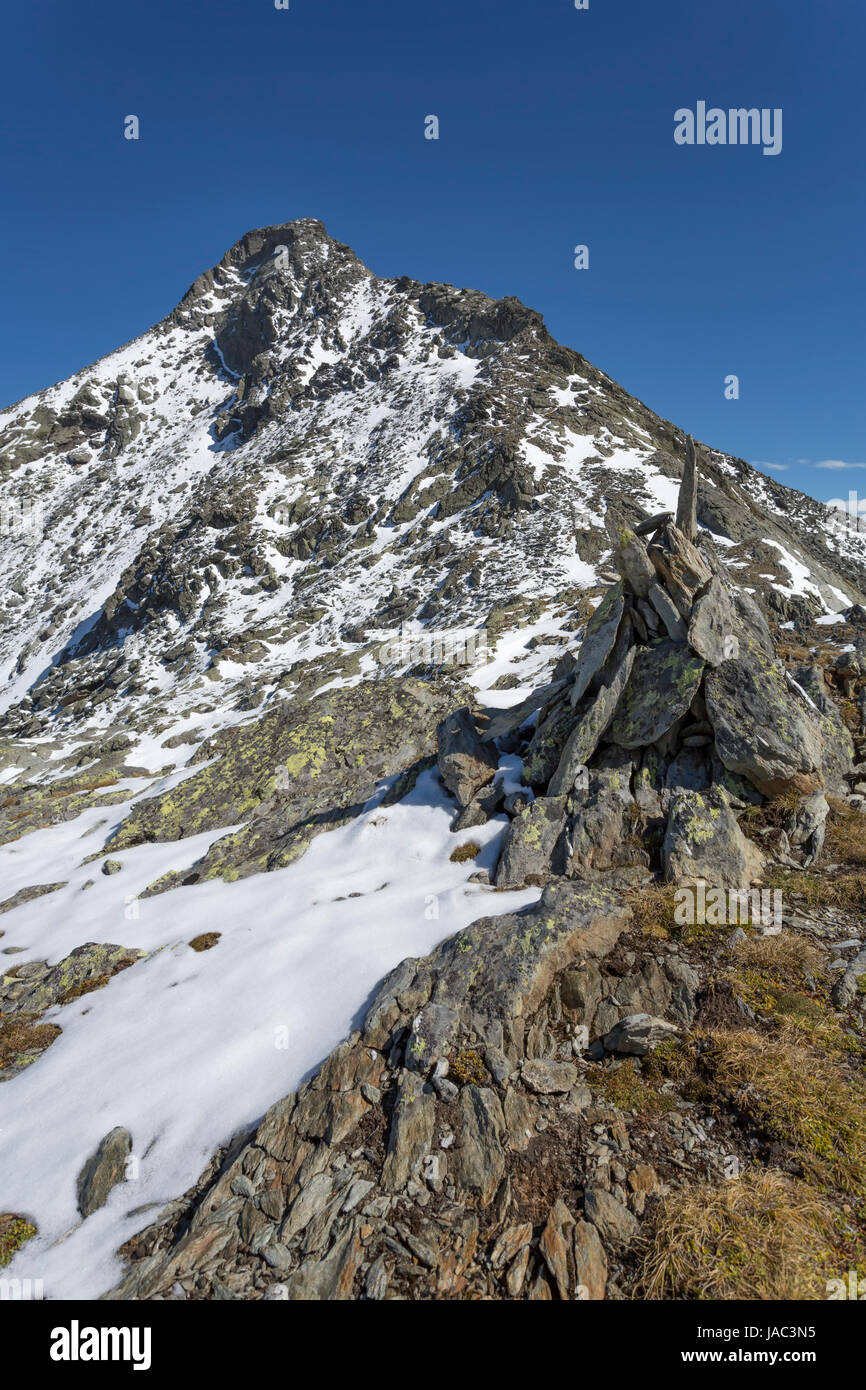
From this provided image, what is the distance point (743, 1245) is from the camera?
195 inches

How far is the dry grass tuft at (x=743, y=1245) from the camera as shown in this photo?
15.8 feet

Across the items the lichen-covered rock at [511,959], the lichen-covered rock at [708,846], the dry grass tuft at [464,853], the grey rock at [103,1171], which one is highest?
the lichen-covered rock at [708,846]

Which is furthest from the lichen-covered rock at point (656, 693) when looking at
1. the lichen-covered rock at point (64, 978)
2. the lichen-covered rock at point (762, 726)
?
the lichen-covered rock at point (64, 978)

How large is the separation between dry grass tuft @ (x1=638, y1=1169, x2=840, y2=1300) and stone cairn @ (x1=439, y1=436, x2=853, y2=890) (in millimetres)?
5032

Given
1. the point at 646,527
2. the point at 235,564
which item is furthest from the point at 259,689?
the point at 646,527

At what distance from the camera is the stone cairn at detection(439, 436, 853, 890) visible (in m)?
10.8

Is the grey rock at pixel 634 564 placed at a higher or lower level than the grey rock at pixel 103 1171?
higher

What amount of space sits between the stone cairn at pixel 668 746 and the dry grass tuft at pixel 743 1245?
503cm

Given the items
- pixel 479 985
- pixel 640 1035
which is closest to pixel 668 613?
pixel 640 1035

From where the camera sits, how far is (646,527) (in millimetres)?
14922

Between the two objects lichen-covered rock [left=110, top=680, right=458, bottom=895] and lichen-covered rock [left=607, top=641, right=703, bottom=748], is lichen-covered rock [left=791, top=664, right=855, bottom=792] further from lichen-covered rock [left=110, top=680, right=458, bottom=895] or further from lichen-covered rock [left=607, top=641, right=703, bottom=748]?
lichen-covered rock [left=110, top=680, right=458, bottom=895]

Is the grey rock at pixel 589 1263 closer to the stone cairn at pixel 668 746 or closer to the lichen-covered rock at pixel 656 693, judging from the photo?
the stone cairn at pixel 668 746

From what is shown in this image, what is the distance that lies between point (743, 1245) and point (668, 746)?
29.0 ft

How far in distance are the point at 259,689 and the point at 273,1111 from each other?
41.8m
